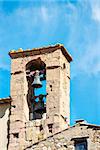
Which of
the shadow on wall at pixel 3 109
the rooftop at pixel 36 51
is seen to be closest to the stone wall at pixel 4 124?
the shadow on wall at pixel 3 109

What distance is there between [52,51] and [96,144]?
7974mm

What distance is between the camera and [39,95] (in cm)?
2791

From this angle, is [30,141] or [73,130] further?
[30,141]

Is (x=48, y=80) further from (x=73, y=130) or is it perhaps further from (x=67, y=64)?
(x=73, y=130)

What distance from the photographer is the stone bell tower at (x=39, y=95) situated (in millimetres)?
26875

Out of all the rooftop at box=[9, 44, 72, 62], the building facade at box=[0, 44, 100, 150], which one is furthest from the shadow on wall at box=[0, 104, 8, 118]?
the rooftop at box=[9, 44, 72, 62]

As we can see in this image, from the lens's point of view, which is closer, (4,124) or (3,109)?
(4,124)

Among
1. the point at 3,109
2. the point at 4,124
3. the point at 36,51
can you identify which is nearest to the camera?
the point at 4,124

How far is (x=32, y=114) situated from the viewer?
2772cm

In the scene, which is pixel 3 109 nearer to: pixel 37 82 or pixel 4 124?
pixel 4 124

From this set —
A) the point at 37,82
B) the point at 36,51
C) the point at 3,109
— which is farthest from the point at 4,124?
the point at 36,51

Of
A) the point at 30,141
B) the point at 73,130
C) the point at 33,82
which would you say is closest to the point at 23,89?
the point at 33,82

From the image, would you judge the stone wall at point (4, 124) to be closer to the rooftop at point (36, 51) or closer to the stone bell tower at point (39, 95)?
the stone bell tower at point (39, 95)

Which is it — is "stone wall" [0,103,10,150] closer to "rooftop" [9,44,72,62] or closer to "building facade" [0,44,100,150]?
"building facade" [0,44,100,150]
